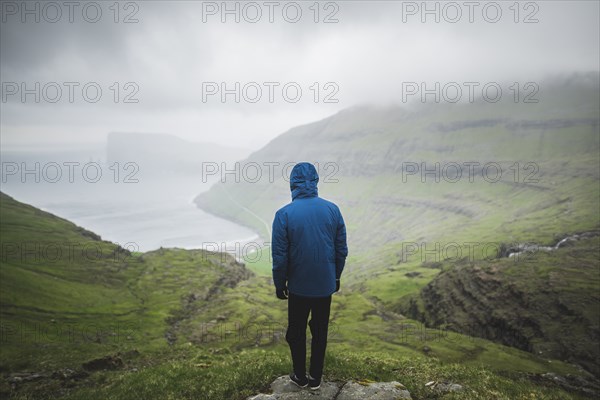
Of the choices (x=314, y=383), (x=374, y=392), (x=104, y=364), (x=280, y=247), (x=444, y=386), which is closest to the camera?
(x=280, y=247)

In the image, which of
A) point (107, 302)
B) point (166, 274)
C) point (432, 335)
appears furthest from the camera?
point (166, 274)

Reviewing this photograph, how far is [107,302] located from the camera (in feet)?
347

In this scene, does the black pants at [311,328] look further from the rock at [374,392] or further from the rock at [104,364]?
the rock at [104,364]

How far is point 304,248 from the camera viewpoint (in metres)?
9.66

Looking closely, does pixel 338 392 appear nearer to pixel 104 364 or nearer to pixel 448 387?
pixel 448 387

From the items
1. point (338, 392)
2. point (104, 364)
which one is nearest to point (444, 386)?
point (338, 392)

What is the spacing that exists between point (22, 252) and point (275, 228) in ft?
516

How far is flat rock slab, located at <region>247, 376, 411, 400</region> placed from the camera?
9969 mm

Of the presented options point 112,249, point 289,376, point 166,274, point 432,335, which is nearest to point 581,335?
point 432,335

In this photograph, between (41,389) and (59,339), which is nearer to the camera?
(41,389)

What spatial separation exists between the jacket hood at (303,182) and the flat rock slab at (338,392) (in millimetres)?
6102

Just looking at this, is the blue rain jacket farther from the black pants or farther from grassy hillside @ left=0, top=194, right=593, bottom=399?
grassy hillside @ left=0, top=194, right=593, bottom=399

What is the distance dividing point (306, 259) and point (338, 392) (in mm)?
4549

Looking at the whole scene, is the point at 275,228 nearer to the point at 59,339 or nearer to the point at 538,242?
the point at 59,339
